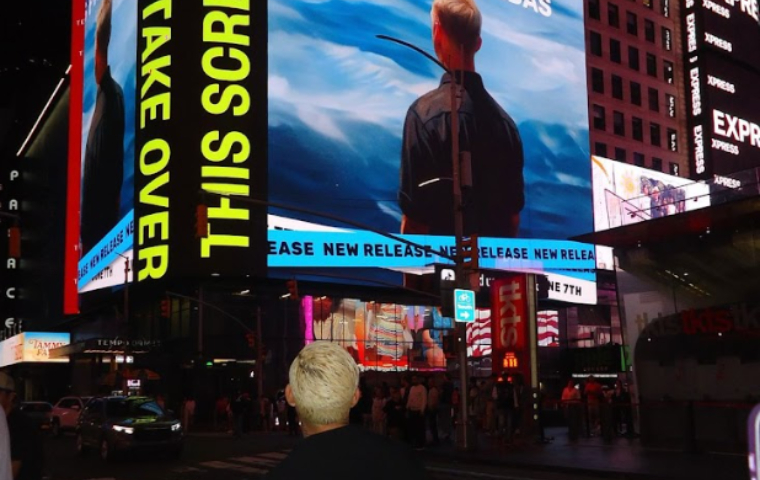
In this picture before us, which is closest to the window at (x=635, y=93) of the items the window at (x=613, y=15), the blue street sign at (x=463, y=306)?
the window at (x=613, y=15)

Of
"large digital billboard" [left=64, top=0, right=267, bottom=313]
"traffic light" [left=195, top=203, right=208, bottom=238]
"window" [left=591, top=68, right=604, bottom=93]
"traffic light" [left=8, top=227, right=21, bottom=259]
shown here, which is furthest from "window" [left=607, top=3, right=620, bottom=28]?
"traffic light" [left=8, top=227, right=21, bottom=259]

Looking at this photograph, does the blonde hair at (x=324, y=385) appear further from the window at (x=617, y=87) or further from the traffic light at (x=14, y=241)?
the window at (x=617, y=87)

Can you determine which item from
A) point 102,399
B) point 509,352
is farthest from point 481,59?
point 102,399

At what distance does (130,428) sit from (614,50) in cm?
6680

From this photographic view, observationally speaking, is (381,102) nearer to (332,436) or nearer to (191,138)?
(191,138)

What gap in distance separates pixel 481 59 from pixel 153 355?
109 ft

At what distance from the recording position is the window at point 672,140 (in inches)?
3196

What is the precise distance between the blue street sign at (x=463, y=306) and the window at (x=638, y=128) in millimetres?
58481

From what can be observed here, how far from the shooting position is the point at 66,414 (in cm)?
3900

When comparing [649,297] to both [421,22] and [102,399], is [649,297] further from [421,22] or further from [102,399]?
[421,22]

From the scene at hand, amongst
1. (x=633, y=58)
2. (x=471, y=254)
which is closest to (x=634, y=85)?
(x=633, y=58)

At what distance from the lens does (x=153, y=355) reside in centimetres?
5991

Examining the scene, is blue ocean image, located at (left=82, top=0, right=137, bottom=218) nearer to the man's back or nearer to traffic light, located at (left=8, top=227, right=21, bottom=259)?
traffic light, located at (left=8, top=227, right=21, bottom=259)

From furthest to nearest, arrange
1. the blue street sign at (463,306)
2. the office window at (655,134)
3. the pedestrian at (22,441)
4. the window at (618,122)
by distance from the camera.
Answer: the office window at (655,134) < the window at (618,122) < the blue street sign at (463,306) < the pedestrian at (22,441)
